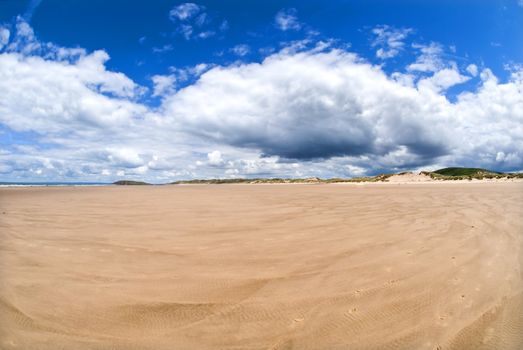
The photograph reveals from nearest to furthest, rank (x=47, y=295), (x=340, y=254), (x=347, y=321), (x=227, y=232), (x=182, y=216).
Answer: (x=347, y=321)
(x=47, y=295)
(x=340, y=254)
(x=227, y=232)
(x=182, y=216)

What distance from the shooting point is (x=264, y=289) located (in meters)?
3.77

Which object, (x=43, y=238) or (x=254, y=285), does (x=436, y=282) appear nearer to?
(x=254, y=285)

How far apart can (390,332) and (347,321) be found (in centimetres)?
41

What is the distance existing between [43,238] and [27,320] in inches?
172

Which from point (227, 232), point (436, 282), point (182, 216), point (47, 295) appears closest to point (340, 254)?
point (436, 282)

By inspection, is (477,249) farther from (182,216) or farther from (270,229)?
(182,216)

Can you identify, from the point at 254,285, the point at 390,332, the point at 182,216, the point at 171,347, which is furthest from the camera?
the point at 182,216

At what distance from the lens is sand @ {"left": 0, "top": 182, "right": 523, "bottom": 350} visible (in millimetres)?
2785

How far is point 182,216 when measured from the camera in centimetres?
1010

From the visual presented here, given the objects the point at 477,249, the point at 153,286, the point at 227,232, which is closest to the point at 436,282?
the point at 477,249

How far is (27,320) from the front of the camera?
308 centimetres

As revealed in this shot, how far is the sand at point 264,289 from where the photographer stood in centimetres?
279

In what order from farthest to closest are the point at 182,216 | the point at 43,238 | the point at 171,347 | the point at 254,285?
the point at 182,216, the point at 43,238, the point at 254,285, the point at 171,347

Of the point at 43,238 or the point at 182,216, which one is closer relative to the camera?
the point at 43,238
